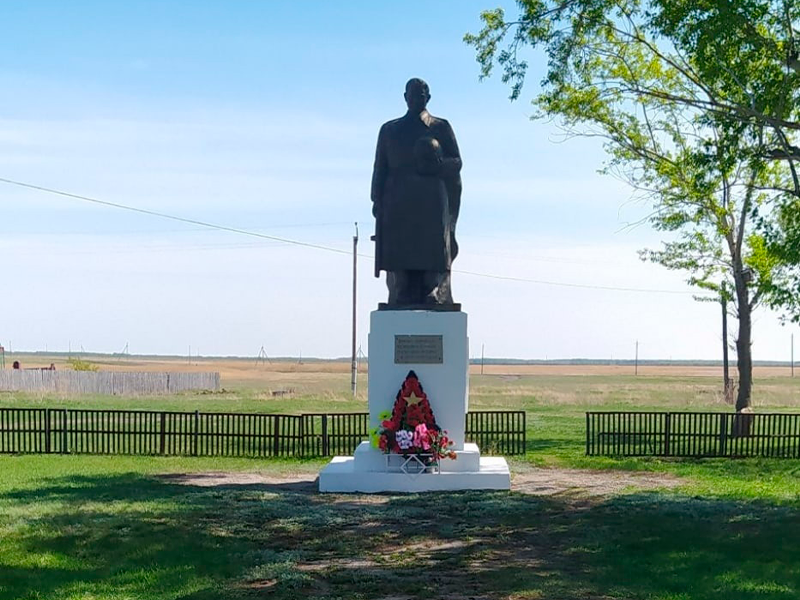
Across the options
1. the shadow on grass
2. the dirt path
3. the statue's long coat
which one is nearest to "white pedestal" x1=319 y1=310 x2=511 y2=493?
the dirt path

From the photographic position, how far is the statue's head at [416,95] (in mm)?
14531

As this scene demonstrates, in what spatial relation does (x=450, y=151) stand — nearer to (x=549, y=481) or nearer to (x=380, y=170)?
(x=380, y=170)

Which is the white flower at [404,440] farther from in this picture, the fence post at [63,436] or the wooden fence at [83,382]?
the wooden fence at [83,382]

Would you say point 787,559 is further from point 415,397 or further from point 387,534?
point 415,397

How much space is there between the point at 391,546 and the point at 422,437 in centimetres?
402

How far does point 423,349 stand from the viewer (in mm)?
13664

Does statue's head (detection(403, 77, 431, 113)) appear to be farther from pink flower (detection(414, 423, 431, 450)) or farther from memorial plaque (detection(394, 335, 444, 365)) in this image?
pink flower (detection(414, 423, 431, 450))

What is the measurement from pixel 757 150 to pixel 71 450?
42.1ft

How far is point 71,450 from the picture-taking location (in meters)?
19.2

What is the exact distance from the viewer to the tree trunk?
24.6 m

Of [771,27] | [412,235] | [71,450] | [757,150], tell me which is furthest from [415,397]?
[71,450]

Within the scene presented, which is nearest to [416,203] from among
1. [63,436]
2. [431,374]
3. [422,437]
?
[431,374]

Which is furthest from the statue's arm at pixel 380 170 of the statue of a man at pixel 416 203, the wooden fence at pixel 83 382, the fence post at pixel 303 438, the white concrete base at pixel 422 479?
the wooden fence at pixel 83 382

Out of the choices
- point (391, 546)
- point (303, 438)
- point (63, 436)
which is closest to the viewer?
point (391, 546)
